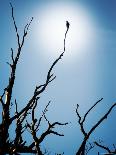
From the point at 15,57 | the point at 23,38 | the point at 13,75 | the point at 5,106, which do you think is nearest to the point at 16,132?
the point at 5,106

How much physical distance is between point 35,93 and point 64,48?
31.0 inches

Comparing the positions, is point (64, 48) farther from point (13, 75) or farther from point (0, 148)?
point (0, 148)

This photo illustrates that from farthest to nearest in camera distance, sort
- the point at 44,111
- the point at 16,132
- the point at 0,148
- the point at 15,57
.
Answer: the point at 44,111 → the point at 16,132 → the point at 15,57 → the point at 0,148

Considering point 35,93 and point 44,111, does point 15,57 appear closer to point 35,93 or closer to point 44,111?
point 35,93

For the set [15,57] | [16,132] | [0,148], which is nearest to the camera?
[0,148]

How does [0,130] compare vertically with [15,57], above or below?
below

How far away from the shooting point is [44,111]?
4.50 metres

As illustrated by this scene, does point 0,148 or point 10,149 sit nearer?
point 0,148

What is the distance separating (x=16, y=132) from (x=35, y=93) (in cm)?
74

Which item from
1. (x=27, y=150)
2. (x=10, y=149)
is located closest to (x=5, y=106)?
(x=10, y=149)

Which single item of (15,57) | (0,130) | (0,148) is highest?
(15,57)

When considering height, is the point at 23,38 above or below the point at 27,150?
above

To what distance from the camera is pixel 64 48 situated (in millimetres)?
3400

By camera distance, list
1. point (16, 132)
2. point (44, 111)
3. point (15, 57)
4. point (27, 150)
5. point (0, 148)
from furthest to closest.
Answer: point (44, 111)
point (27, 150)
point (16, 132)
point (15, 57)
point (0, 148)
